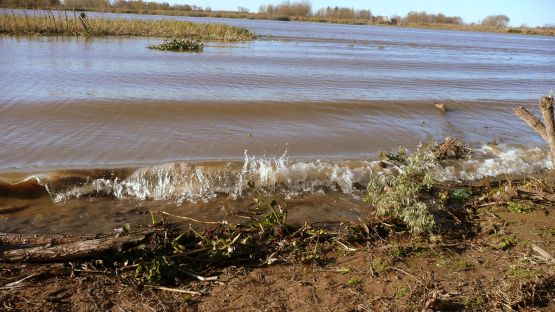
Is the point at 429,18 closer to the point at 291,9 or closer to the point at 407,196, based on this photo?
the point at 291,9

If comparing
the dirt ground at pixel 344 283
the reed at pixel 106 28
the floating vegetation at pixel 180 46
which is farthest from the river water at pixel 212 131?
the reed at pixel 106 28

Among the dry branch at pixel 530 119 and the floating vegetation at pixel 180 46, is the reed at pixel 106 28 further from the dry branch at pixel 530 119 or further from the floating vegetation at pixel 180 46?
the dry branch at pixel 530 119

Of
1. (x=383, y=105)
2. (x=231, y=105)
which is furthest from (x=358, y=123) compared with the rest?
(x=231, y=105)

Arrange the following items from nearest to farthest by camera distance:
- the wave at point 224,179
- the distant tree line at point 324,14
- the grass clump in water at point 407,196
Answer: the grass clump in water at point 407,196 < the wave at point 224,179 < the distant tree line at point 324,14

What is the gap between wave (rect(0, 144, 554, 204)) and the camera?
18.4 feet

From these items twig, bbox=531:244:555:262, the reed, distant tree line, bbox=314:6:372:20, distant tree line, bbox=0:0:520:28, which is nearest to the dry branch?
twig, bbox=531:244:555:262

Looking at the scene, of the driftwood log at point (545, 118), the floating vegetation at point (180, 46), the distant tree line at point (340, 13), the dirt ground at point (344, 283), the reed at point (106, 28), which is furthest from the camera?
the distant tree line at point (340, 13)

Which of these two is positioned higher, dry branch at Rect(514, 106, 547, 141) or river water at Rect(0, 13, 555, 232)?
dry branch at Rect(514, 106, 547, 141)

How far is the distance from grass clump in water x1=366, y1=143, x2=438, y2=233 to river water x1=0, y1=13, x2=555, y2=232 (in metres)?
0.56

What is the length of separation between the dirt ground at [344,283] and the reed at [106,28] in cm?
2766

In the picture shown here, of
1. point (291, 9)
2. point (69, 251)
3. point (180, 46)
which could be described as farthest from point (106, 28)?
point (291, 9)

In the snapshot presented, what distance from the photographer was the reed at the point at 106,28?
87.3 ft

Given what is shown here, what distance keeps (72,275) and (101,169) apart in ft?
9.20

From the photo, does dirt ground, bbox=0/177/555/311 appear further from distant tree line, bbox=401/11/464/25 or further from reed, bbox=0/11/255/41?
distant tree line, bbox=401/11/464/25
